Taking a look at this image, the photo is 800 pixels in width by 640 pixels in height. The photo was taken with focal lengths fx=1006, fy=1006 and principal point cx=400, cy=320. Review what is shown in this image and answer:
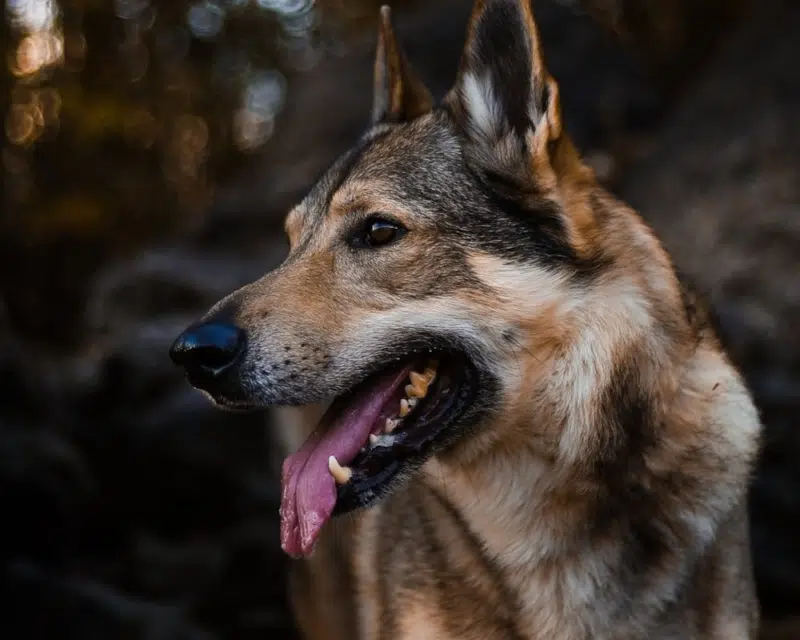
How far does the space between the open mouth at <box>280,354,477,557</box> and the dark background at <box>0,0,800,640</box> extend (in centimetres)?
120

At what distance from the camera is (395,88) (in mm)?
3842

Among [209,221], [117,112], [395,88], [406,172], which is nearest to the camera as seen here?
[406,172]

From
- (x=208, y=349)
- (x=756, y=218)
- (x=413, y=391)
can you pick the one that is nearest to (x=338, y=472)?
(x=413, y=391)

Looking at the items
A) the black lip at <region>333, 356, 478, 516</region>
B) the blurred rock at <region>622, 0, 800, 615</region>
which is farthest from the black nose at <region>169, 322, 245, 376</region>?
the blurred rock at <region>622, 0, 800, 615</region>

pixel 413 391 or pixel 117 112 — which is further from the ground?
pixel 413 391

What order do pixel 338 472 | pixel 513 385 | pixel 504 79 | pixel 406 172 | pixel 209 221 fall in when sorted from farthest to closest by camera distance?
pixel 209 221 → pixel 406 172 → pixel 504 79 → pixel 513 385 → pixel 338 472

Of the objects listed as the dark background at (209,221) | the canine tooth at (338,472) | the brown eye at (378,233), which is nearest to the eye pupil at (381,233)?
the brown eye at (378,233)

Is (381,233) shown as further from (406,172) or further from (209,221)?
(209,221)

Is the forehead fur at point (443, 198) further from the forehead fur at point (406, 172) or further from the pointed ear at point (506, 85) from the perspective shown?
the pointed ear at point (506, 85)

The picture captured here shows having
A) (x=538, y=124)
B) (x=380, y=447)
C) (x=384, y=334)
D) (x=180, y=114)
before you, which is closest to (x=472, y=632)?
(x=380, y=447)

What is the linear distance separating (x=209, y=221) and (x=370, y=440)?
7200 mm

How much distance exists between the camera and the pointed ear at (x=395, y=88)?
3.79 metres

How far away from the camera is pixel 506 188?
Answer: 3.10m

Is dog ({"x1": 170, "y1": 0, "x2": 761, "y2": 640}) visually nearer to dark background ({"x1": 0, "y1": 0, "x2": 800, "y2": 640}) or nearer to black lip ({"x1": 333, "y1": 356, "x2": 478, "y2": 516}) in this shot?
black lip ({"x1": 333, "y1": 356, "x2": 478, "y2": 516})
